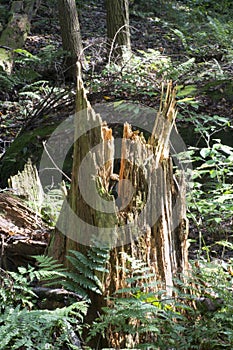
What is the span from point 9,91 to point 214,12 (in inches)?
331

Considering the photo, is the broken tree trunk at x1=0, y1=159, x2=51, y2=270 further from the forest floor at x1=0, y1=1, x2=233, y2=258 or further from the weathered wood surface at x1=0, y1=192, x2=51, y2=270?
the forest floor at x1=0, y1=1, x2=233, y2=258

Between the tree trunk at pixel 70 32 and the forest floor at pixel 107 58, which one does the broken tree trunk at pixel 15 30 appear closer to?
the forest floor at pixel 107 58

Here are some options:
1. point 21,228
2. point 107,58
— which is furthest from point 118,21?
point 21,228

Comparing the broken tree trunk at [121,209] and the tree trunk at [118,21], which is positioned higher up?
the tree trunk at [118,21]

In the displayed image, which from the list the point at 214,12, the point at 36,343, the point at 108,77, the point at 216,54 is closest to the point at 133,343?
the point at 36,343

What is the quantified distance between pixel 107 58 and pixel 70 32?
97 centimetres

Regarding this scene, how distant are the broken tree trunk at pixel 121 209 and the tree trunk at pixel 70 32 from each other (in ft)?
23.3

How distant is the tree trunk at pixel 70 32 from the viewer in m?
9.96

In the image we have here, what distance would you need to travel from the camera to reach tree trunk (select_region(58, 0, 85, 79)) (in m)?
9.96

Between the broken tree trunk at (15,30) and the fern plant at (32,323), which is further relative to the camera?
the broken tree trunk at (15,30)

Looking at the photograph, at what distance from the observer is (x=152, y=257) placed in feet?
10.3

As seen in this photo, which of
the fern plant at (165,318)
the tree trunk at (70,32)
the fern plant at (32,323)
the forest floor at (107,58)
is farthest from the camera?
the tree trunk at (70,32)

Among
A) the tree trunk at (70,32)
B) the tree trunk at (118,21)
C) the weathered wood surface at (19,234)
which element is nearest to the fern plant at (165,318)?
the weathered wood surface at (19,234)

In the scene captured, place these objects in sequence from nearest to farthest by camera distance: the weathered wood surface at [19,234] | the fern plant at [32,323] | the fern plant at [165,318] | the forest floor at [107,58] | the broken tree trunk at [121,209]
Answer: the fern plant at [32,323]
the fern plant at [165,318]
the broken tree trunk at [121,209]
the weathered wood surface at [19,234]
the forest floor at [107,58]
